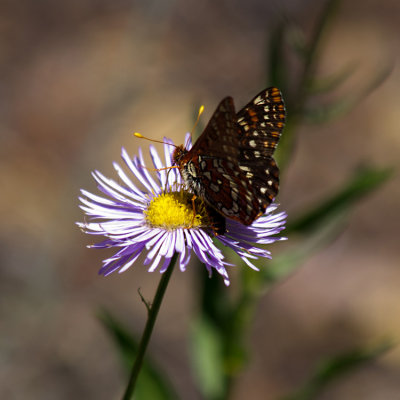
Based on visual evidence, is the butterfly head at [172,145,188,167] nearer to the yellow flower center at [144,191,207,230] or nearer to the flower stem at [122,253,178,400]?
the yellow flower center at [144,191,207,230]

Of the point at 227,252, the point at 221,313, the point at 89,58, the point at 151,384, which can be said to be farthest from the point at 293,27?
the point at 89,58

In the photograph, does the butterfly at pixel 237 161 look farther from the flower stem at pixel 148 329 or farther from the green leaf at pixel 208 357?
the green leaf at pixel 208 357

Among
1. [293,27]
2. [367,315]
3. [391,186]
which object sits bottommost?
[367,315]

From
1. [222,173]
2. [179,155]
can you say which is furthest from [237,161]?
[179,155]

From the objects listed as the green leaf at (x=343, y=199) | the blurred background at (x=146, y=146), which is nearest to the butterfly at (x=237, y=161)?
the green leaf at (x=343, y=199)

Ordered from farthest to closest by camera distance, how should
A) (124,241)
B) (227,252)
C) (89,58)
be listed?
(89,58)
(227,252)
(124,241)

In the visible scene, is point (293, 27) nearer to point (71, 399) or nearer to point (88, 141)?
point (71, 399)
